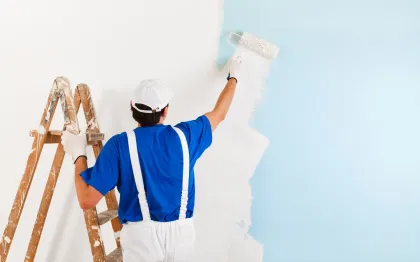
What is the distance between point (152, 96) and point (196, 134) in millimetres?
228

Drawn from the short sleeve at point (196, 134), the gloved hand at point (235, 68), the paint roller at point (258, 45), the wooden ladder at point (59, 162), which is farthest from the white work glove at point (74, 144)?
the paint roller at point (258, 45)

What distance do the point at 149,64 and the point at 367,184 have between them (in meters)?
1.17

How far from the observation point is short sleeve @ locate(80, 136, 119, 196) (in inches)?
58.6

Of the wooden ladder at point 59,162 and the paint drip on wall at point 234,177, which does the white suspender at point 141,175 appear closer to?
the wooden ladder at point 59,162

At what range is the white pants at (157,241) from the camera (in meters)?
1.55

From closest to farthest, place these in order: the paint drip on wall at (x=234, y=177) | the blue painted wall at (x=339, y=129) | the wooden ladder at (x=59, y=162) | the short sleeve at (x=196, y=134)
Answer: the short sleeve at (x=196, y=134), the wooden ladder at (x=59, y=162), the blue painted wall at (x=339, y=129), the paint drip on wall at (x=234, y=177)

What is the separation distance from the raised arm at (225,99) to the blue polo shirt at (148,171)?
190 mm

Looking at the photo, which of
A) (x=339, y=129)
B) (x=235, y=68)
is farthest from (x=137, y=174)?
(x=339, y=129)

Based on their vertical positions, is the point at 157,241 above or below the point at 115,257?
above

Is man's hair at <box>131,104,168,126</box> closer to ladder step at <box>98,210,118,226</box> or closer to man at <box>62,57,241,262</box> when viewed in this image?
man at <box>62,57,241,262</box>

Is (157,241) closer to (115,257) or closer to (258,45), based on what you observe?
(115,257)

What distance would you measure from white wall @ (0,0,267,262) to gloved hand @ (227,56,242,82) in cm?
9

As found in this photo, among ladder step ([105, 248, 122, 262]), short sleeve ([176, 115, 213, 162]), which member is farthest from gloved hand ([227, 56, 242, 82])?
ladder step ([105, 248, 122, 262])

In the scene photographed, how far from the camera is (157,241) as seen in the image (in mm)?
1556
